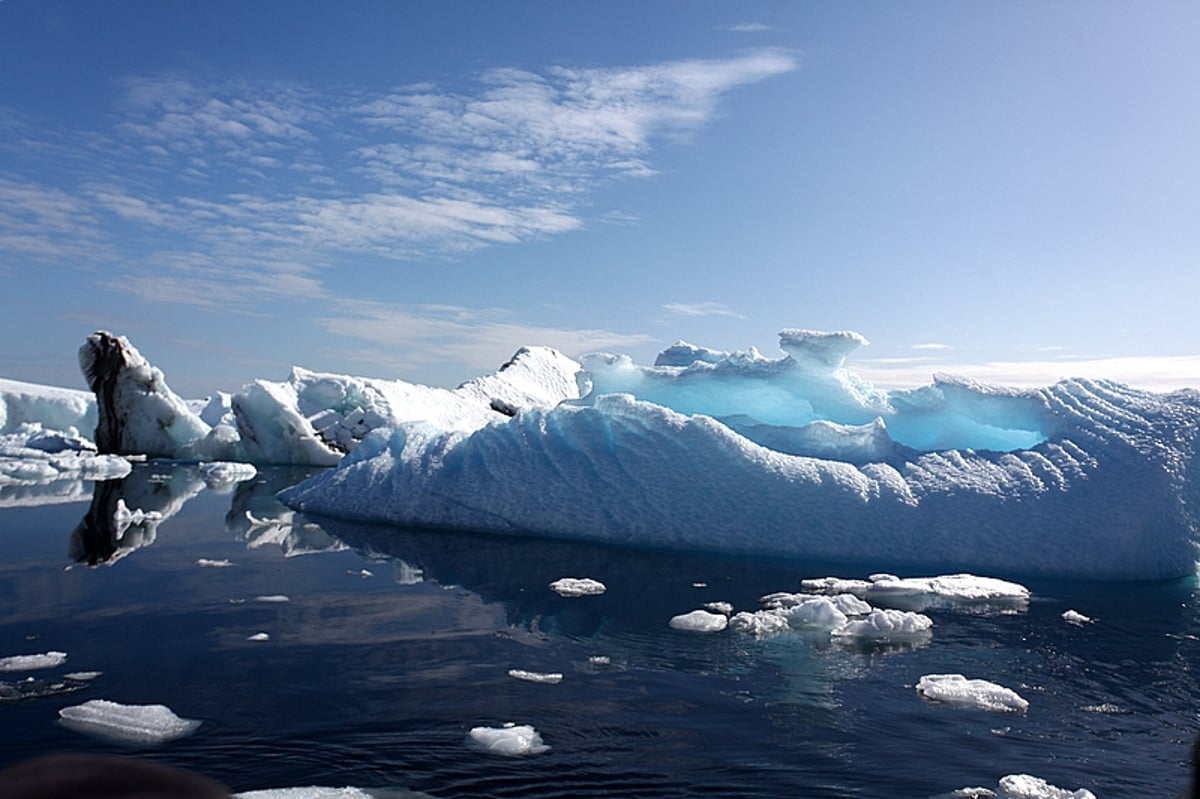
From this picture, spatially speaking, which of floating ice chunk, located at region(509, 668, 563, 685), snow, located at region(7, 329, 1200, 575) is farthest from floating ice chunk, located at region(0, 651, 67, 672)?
snow, located at region(7, 329, 1200, 575)

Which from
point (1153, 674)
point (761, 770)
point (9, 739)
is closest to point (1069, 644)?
point (1153, 674)

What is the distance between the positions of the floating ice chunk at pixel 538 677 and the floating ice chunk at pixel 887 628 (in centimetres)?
183

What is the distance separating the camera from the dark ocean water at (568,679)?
10.2 ft

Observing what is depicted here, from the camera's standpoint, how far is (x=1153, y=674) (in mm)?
4516

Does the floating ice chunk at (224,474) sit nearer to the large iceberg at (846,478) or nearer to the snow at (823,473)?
the snow at (823,473)

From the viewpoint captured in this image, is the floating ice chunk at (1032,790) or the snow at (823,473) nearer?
the floating ice chunk at (1032,790)

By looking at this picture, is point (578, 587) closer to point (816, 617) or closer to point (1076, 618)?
point (816, 617)

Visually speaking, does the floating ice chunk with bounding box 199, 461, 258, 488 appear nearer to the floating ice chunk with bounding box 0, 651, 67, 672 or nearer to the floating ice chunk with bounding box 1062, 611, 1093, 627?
the floating ice chunk with bounding box 0, 651, 67, 672

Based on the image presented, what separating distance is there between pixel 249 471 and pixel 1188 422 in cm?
1414

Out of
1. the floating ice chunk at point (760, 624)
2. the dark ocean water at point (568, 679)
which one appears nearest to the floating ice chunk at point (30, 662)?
the dark ocean water at point (568, 679)

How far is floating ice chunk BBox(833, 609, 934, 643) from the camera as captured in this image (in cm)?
507

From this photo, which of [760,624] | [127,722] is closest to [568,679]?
[760,624]

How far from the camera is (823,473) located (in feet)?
25.6

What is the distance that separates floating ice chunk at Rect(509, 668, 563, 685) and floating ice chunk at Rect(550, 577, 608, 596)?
172 cm
